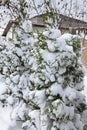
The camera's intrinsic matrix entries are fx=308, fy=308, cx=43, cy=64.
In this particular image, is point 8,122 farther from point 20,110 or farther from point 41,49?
point 41,49

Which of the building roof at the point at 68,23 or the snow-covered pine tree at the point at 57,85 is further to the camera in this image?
the building roof at the point at 68,23

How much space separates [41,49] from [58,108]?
2.54 ft

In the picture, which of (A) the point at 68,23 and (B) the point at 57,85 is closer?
(B) the point at 57,85

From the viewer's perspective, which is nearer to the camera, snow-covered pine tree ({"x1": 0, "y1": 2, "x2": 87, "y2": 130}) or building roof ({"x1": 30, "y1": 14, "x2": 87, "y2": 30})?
snow-covered pine tree ({"x1": 0, "y1": 2, "x2": 87, "y2": 130})

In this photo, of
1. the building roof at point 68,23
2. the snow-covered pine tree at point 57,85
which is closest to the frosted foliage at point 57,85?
the snow-covered pine tree at point 57,85

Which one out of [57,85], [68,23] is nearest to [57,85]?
[57,85]

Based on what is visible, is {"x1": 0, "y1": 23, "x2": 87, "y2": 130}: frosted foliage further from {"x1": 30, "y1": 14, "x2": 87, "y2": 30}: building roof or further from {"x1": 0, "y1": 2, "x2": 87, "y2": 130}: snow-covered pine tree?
{"x1": 30, "y1": 14, "x2": 87, "y2": 30}: building roof

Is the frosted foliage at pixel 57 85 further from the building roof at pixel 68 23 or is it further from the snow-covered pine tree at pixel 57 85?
the building roof at pixel 68 23

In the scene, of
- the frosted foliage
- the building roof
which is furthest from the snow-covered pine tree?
the building roof

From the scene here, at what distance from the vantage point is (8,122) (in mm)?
5191

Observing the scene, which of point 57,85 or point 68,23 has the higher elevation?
point 57,85

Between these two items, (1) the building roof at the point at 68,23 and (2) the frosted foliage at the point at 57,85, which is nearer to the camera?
(2) the frosted foliage at the point at 57,85

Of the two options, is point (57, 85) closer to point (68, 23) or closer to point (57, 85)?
point (57, 85)

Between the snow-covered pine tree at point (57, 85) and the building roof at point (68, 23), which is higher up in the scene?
the snow-covered pine tree at point (57, 85)
